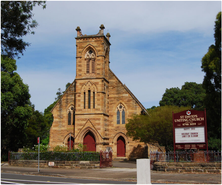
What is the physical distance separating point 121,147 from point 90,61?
1176 cm

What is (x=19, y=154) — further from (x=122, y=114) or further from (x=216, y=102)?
(x=216, y=102)

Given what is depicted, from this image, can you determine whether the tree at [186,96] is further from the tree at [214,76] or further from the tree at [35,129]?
the tree at [214,76]

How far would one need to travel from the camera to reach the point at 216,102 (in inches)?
919

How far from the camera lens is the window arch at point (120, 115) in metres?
35.6

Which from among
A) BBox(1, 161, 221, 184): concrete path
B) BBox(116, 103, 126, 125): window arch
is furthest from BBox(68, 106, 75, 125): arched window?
BBox(1, 161, 221, 184): concrete path

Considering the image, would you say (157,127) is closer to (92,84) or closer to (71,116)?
(92,84)

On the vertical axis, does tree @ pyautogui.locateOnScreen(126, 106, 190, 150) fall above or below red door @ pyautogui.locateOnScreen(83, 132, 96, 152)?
above

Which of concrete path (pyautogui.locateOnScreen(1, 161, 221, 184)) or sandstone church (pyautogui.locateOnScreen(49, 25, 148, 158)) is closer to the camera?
concrete path (pyautogui.locateOnScreen(1, 161, 221, 184))

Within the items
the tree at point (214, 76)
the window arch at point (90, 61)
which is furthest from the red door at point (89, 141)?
the tree at point (214, 76)

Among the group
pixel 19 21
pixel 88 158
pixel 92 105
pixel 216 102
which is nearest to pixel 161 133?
pixel 216 102

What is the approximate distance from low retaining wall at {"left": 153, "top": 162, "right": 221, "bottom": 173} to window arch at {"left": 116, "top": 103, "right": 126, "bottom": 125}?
16.1 metres

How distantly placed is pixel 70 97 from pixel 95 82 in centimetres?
482

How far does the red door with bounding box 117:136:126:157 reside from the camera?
34794 mm

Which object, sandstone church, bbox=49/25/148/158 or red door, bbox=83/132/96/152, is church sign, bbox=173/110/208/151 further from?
red door, bbox=83/132/96/152
